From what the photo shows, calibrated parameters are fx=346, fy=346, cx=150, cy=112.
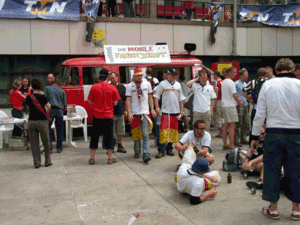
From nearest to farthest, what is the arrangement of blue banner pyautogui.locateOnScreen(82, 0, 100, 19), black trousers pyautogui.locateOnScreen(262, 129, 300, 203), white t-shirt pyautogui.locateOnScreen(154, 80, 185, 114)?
→ 1. black trousers pyautogui.locateOnScreen(262, 129, 300, 203)
2. white t-shirt pyautogui.locateOnScreen(154, 80, 185, 114)
3. blue banner pyautogui.locateOnScreen(82, 0, 100, 19)

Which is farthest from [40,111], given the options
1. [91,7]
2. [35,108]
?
[91,7]

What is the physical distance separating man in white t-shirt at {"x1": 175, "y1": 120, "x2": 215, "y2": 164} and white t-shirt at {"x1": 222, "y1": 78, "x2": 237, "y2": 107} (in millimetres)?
2365

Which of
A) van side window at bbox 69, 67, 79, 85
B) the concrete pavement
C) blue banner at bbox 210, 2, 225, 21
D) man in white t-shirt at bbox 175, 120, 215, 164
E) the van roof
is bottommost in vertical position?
the concrete pavement

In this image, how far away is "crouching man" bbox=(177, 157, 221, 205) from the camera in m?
4.81

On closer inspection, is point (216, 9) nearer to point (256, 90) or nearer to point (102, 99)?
point (256, 90)

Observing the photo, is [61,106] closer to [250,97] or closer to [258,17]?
[250,97]

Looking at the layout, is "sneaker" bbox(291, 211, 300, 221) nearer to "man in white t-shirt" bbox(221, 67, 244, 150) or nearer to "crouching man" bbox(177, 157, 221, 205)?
"crouching man" bbox(177, 157, 221, 205)

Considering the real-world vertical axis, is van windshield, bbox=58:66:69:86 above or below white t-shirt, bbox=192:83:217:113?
above

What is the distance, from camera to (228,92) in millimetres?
8336

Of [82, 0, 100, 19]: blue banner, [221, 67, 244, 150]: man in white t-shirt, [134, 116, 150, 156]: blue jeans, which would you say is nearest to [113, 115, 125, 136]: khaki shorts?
[134, 116, 150, 156]: blue jeans

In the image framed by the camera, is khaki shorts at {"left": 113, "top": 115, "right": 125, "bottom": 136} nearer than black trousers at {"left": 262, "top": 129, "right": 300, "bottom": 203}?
No

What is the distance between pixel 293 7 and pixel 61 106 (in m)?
14.5

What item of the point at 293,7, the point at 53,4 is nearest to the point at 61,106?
the point at 53,4

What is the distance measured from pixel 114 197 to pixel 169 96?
10.4ft
